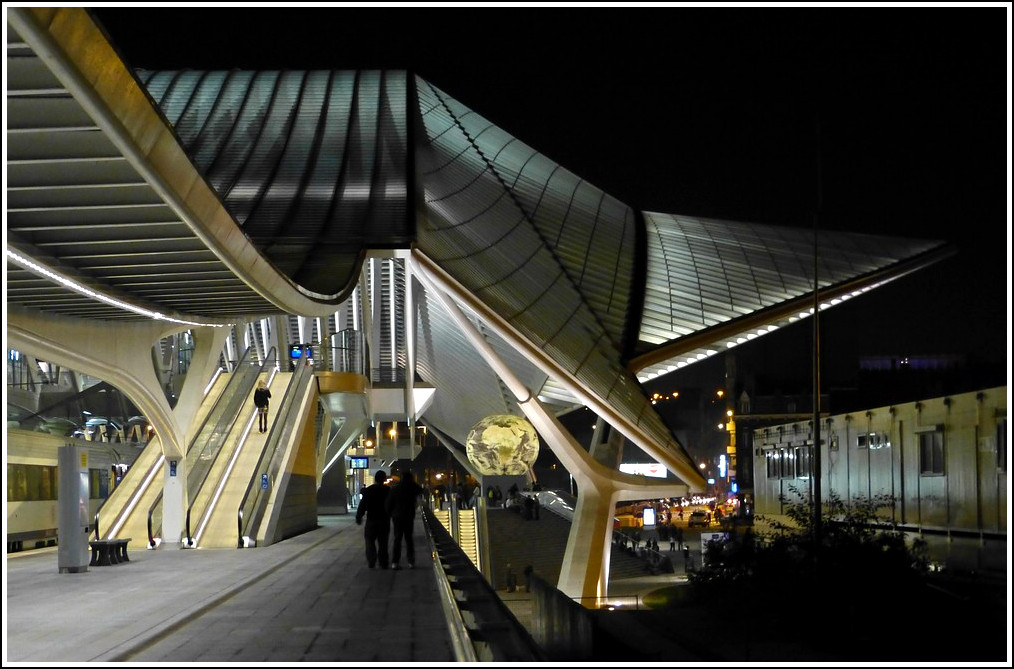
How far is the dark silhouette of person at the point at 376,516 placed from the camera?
16766 millimetres

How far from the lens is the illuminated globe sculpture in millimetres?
45031

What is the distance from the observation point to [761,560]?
2398cm

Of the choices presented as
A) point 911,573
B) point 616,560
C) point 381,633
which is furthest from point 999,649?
point 616,560

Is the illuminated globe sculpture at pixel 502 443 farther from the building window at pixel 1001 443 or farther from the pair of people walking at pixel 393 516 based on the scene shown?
the pair of people walking at pixel 393 516

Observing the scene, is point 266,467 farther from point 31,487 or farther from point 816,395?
point 816,395

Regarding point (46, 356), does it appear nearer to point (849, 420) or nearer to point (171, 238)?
point (171, 238)

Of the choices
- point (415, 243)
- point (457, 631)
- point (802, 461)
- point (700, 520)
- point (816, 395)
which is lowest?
point (700, 520)

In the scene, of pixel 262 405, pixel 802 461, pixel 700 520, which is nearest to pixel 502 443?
pixel 802 461

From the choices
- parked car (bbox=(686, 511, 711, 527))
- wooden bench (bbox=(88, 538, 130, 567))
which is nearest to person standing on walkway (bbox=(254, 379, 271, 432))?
wooden bench (bbox=(88, 538, 130, 567))

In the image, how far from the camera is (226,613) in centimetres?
1130

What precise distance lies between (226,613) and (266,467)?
49.7 feet

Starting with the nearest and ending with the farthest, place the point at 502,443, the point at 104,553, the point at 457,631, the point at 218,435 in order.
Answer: the point at 457,631, the point at 104,553, the point at 218,435, the point at 502,443

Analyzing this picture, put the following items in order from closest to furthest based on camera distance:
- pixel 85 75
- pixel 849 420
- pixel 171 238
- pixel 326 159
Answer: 1. pixel 85 75
2. pixel 171 238
3. pixel 326 159
4. pixel 849 420

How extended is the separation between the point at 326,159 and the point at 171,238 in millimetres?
20077
